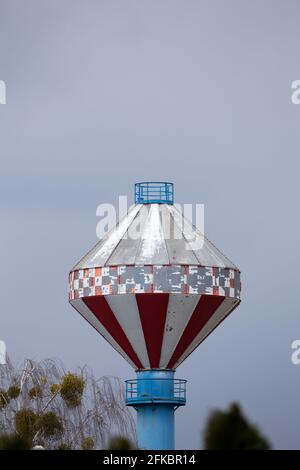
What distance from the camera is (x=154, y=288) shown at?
53.1 metres

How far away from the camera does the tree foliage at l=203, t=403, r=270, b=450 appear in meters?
26.0

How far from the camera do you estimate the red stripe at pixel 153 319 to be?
53.1m

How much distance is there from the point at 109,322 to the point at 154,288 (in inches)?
89.4

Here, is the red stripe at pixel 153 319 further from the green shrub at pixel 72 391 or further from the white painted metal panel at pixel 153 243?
the green shrub at pixel 72 391

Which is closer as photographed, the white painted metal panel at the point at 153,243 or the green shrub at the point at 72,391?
the white painted metal panel at the point at 153,243

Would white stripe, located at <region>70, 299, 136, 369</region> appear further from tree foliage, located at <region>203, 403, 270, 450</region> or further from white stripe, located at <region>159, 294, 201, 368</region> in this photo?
tree foliage, located at <region>203, 403, 270, 450</region>

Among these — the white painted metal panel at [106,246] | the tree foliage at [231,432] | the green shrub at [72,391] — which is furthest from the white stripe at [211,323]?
the tree foliage at [231,432]

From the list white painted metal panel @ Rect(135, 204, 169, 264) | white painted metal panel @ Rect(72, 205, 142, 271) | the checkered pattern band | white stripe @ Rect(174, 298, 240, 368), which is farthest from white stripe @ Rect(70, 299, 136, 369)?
white painted metal panel @ Rect(135, 204, 169, 264)

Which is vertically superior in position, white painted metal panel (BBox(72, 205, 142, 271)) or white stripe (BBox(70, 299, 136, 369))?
white painted metal panel (BBox(72, 205, 142, 271))

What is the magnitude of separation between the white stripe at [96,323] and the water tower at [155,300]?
0.16 ft

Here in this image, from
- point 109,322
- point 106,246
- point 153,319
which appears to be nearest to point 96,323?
point 109,322

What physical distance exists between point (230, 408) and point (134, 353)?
28.4 metres

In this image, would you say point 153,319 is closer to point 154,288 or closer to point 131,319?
point 131,319
